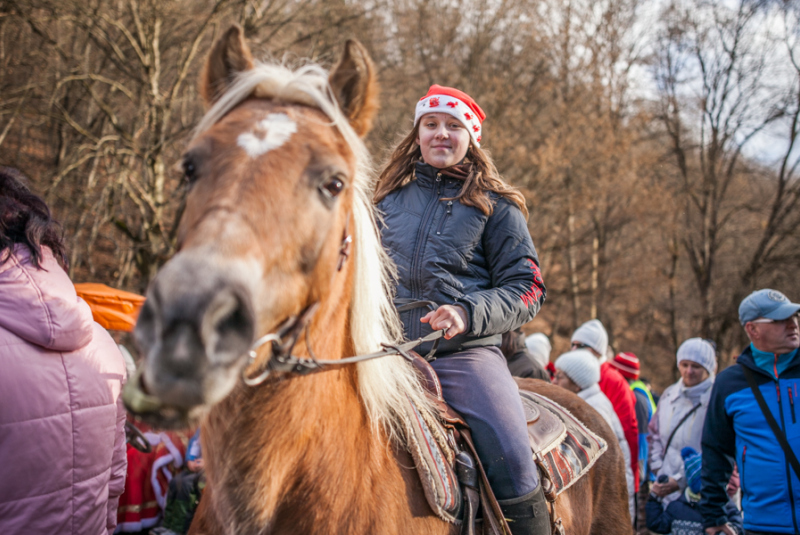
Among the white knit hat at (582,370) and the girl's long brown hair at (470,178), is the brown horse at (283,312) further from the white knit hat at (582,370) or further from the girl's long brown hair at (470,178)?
the white knit hat at (582,370)

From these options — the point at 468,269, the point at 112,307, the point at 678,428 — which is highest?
the point at 468,269

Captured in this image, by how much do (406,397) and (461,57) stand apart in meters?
15.9

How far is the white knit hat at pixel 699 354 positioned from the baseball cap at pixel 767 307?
5.68 ft

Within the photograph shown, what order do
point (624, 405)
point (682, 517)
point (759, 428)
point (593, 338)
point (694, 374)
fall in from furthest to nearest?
point (593, 338) < point (624, 405) < point (694, 374) < point (682, 517) < point (759, 428)

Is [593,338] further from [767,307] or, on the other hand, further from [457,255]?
[457,255]

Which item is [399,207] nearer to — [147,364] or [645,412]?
[147,364]

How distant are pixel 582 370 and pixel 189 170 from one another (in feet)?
17.1

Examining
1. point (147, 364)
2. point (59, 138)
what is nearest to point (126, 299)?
point (147, 364)

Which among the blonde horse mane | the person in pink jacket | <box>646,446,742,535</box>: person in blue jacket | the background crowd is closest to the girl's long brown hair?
the blonde horse mane

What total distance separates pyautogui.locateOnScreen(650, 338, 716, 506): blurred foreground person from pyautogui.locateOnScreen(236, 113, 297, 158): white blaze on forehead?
5.24 m

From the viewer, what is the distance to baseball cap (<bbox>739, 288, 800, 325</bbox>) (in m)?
3.96

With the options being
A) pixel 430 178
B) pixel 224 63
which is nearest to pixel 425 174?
pixel 430 178

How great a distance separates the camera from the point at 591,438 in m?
3.42

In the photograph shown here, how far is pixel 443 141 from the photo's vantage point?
112 inches
